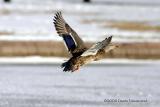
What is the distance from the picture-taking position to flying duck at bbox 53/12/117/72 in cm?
879

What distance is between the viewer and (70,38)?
30.4 feet

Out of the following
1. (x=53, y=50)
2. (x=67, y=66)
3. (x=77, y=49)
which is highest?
(x=77, y=49)

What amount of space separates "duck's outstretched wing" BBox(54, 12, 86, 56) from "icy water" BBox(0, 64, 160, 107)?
5.26ft

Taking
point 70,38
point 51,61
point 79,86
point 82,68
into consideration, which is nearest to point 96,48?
point 70,38

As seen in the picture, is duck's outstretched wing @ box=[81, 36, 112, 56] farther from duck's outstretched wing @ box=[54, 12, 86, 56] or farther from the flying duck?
duck's outstretched wing @ box=[54, 12, 86, 56]

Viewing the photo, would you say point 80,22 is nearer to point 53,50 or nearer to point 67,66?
point 53,50

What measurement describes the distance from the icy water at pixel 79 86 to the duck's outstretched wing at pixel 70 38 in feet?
5.26

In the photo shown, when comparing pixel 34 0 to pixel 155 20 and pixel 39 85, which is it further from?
pixel 39 85

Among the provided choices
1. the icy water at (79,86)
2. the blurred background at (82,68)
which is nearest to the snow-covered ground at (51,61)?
Result: the blurred background at (82,68)

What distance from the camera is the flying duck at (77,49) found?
879 centimetres

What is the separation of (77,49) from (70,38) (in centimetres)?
32

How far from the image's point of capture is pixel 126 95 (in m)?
11.9

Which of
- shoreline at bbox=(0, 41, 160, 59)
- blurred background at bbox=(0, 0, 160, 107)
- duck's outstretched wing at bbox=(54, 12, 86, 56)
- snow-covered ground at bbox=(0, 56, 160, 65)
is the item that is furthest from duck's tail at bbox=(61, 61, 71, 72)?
shoreline at bbox=(0, 41, 160, 59)

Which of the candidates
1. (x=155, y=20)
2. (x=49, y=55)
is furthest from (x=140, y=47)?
(x=155, y=20)
